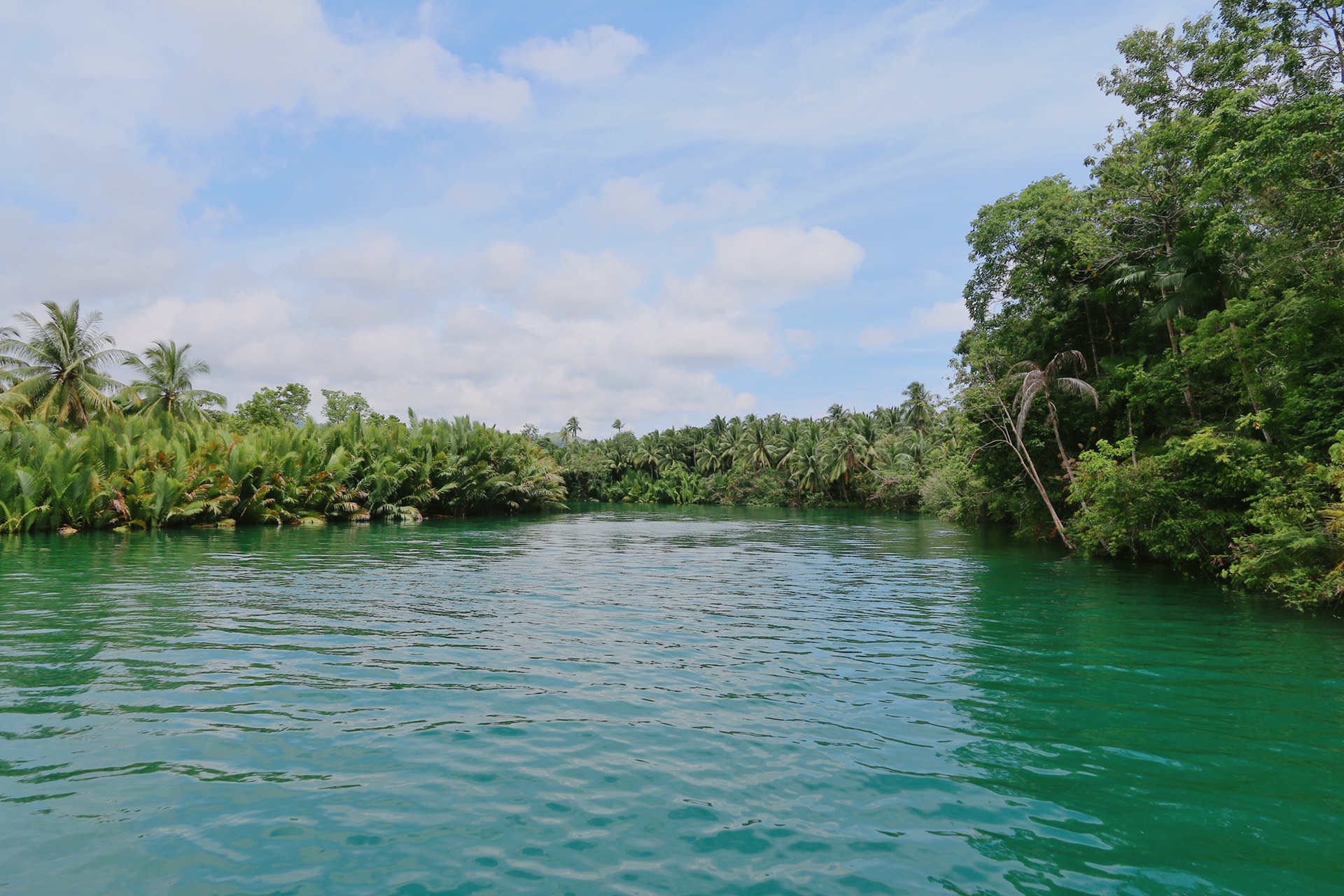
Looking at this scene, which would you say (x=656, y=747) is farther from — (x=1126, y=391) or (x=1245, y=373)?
(x=1126, y=391)

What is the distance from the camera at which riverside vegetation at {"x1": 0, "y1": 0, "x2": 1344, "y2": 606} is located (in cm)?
1345

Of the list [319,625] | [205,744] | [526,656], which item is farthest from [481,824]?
[319,625]

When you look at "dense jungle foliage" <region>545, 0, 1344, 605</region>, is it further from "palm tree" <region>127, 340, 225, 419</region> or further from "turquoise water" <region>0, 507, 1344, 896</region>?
"palm tree" <region>127, 340, 225, 419</region>

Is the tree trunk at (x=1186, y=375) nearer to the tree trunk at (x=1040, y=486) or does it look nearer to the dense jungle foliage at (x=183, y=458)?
the tree trunk at (x=1040, y=486)

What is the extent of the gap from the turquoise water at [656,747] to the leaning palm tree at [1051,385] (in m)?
10.4

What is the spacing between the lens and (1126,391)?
20.2m

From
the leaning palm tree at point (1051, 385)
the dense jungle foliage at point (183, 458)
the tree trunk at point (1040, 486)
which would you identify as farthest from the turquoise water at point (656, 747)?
the dense jungle foliage at point (183, 458)

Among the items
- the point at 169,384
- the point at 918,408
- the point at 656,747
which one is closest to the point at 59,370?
the point at 169,384

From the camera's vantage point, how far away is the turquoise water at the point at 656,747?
3.79 metres

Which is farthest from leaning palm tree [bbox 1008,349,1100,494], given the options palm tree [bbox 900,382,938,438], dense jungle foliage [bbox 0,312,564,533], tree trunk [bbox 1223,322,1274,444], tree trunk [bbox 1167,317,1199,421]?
palm tree [bbox 900,382,938,438]

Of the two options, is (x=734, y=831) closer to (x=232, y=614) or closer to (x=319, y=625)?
(x=319, y=625)

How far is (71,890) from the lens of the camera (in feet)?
11.3

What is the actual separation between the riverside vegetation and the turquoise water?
451 cm

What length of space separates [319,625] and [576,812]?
709 cm
